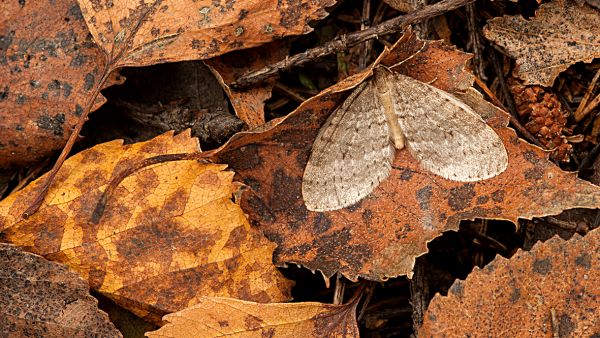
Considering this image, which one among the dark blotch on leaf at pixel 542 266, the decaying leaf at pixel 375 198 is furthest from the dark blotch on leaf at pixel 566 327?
the decaying leaf at pixel 375 198

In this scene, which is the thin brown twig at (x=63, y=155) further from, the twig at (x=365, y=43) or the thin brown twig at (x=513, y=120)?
the thin brown twig at (x=513, y=120)

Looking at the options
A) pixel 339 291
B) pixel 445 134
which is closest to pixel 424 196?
pixel 445 134

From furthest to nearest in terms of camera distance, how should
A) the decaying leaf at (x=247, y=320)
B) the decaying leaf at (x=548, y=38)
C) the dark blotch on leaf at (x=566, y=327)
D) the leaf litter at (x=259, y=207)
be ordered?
the decaying leaf at (x=548, y=38), the leaf litter at (x=259, y=207), the decaying leaf at (x=247, y=320), the dark blotch on leaf at (x=566, y=327)

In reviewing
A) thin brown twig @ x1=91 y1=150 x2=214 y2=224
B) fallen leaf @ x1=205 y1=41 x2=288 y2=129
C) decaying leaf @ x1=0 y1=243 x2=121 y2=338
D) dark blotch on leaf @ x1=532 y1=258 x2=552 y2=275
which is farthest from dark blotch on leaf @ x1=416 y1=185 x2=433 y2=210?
decaying leaf @ x1=0 y1=243 x2=121 y2=338

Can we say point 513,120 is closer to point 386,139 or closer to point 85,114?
point 386,139

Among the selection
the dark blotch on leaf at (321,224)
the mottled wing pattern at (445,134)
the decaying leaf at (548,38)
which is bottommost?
the dark blotch on leaf at (321,224)

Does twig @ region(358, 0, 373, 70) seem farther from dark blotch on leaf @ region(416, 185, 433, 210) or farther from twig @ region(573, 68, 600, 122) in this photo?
twig @ region(573, 68, 600, 122)

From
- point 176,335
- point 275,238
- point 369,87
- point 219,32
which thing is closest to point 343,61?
point 369,87
